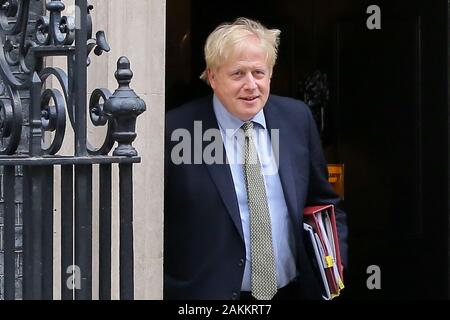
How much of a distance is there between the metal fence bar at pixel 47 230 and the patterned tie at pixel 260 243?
1314 mm

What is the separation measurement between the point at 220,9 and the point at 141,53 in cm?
294

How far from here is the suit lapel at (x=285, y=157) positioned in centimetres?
450

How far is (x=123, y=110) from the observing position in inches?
126

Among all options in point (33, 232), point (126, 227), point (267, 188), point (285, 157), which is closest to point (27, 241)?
point (33, 232)

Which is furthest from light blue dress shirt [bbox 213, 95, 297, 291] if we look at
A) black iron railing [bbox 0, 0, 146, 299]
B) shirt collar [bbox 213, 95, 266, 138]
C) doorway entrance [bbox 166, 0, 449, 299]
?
doorway entrance [bbox 166, 0, 449, 299]

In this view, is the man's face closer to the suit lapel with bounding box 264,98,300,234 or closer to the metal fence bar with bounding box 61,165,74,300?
the suit lapel with bounding box 264,98,300,234

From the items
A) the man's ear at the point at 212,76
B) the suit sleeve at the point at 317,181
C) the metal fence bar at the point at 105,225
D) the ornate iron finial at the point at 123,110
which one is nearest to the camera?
the ornate iron finial at the point at 123,110

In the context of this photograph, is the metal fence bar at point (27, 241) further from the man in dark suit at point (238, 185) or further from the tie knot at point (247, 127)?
the tie knot at point (247, 127)

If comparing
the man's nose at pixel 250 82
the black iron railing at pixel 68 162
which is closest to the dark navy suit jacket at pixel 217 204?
the man's nose at pixel 250 82

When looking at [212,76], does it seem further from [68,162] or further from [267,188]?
[68,162]

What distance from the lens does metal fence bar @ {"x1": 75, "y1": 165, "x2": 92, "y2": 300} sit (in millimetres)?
3252

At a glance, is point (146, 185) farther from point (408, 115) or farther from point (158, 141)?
point (408, 115)

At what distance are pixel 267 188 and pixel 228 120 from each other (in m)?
0.33

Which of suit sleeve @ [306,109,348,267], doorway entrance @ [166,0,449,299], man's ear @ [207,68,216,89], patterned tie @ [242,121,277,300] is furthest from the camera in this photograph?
doorway entrance @ [166,0,449,299]
